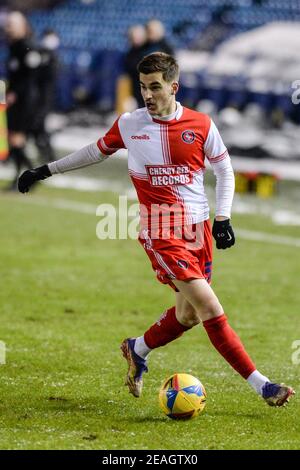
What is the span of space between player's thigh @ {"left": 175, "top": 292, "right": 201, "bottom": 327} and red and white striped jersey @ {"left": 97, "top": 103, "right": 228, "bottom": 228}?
498 mm

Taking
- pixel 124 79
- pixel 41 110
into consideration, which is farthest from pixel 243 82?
pixel 41 110

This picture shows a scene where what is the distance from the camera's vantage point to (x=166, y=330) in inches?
258

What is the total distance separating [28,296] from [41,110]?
8.27 metres

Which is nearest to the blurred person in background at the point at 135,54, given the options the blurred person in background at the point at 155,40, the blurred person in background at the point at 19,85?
the blurred person in background at the point at 155,40

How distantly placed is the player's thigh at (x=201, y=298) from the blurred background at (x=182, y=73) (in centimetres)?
829

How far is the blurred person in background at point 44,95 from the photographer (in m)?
17.2

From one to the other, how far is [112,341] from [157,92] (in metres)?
2.64

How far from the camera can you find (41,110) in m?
17.5

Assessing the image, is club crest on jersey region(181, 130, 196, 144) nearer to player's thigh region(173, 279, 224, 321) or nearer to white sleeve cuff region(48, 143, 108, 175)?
white sleeve cuff region(48, 143, 108, 175)

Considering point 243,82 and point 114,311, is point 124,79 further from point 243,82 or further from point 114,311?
point 114,311

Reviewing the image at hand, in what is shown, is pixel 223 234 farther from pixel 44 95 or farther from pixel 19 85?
pixel 44 95
